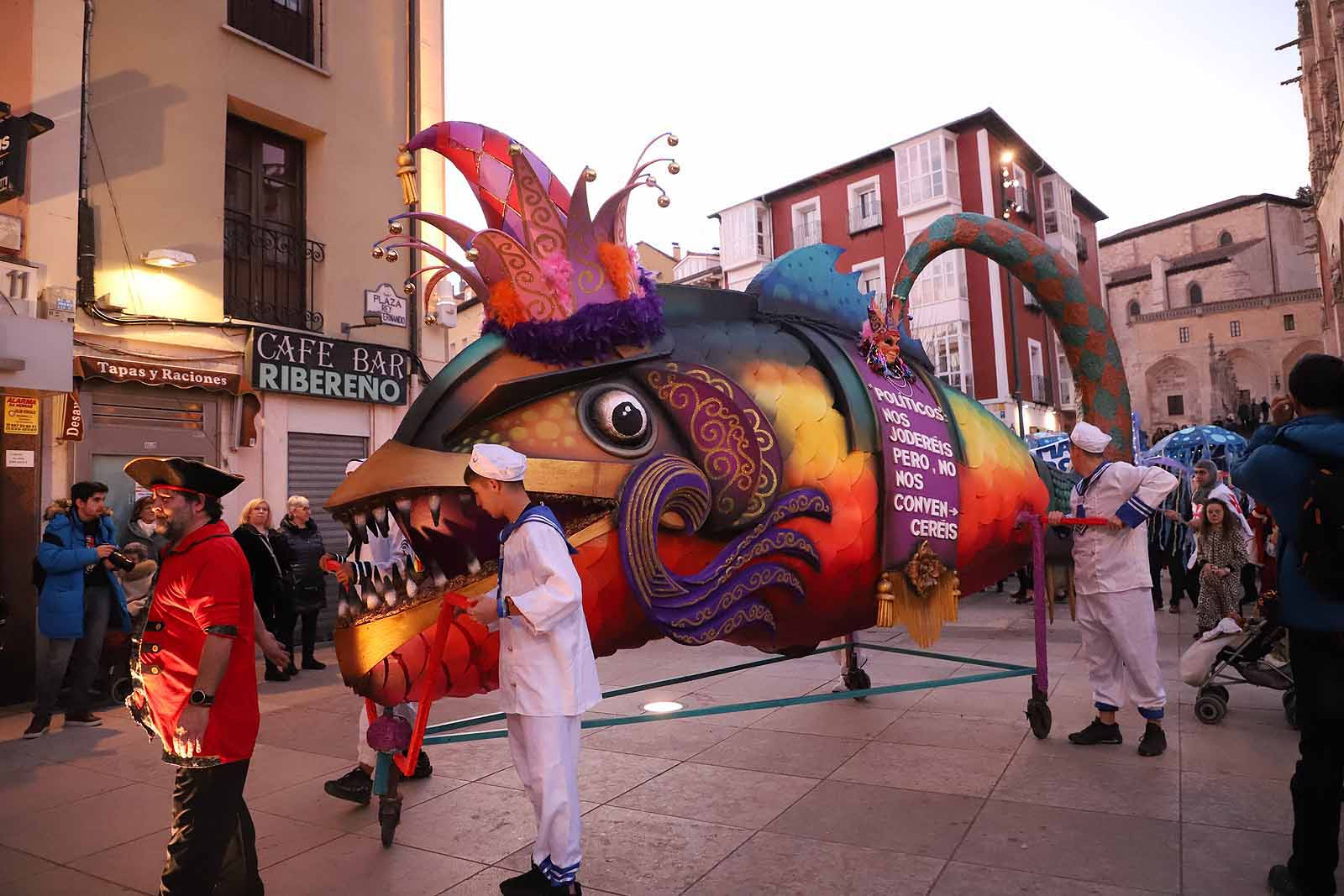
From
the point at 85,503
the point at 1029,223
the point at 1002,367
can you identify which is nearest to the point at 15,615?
the point at 85,503

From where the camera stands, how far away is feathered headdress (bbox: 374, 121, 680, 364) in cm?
293

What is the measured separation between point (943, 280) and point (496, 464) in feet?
77.1

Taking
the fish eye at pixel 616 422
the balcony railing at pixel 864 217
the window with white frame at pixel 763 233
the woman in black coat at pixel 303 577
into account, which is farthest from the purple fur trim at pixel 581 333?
the window with white frame at pixel 763 233

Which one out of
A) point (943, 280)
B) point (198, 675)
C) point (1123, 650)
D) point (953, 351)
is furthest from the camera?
point (943, 280)

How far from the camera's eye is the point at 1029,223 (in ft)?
86.2

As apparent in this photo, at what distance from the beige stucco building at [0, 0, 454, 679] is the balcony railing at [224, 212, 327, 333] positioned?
2cm

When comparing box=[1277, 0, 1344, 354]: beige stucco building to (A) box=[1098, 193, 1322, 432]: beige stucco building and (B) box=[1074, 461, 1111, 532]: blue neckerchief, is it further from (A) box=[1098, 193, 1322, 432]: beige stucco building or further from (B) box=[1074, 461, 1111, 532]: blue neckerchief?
(B) box=[1074, 461, 1111, 532]: blue neckerchief

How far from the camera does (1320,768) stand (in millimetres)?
2656

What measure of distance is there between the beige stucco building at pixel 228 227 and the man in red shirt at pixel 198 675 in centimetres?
550

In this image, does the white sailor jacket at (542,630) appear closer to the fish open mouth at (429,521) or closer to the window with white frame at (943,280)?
the fish open mouth at (429,521)

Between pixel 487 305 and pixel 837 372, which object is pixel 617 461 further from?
pixel 837 372

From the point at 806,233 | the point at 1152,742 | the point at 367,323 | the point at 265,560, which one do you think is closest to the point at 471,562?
the point at 1152,742

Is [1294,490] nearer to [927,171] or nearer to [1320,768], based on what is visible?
[1320,768]

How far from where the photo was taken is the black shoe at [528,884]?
268 cm
